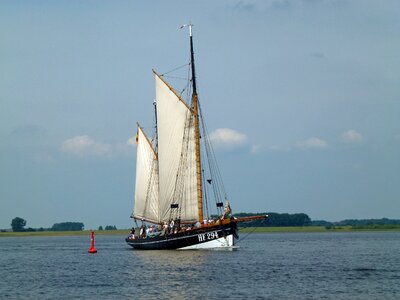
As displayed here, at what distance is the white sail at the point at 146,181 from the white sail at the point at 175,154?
10110mm

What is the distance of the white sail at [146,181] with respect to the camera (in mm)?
114000

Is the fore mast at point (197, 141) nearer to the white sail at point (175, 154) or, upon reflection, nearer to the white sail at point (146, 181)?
the white sail at point (175, 154)

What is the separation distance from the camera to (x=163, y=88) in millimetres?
103062

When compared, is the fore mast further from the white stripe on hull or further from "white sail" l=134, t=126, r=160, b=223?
"white sail" l=134, t=126, r=160, b=223

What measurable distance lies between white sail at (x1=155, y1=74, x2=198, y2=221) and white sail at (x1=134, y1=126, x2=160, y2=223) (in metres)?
10.1

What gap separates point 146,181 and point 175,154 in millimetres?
16024

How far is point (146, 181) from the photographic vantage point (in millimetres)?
116062

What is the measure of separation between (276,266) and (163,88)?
3233 centimetres

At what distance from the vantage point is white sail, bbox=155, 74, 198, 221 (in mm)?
99312

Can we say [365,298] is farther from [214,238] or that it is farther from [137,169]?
[137,169]

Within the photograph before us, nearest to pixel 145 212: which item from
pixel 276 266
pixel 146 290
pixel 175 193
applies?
pixel 175 193

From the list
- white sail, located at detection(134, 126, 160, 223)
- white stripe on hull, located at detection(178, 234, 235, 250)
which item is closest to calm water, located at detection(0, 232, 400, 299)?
white stripe on hull, located at detection(178, 234, 235, 250)

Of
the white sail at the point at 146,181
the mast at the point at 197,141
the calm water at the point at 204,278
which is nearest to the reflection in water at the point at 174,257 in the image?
the calm water at the point at 204,278

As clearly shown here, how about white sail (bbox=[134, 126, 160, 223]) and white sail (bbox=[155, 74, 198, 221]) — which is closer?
white sail (bbox=[155, 74, 198, 221])
